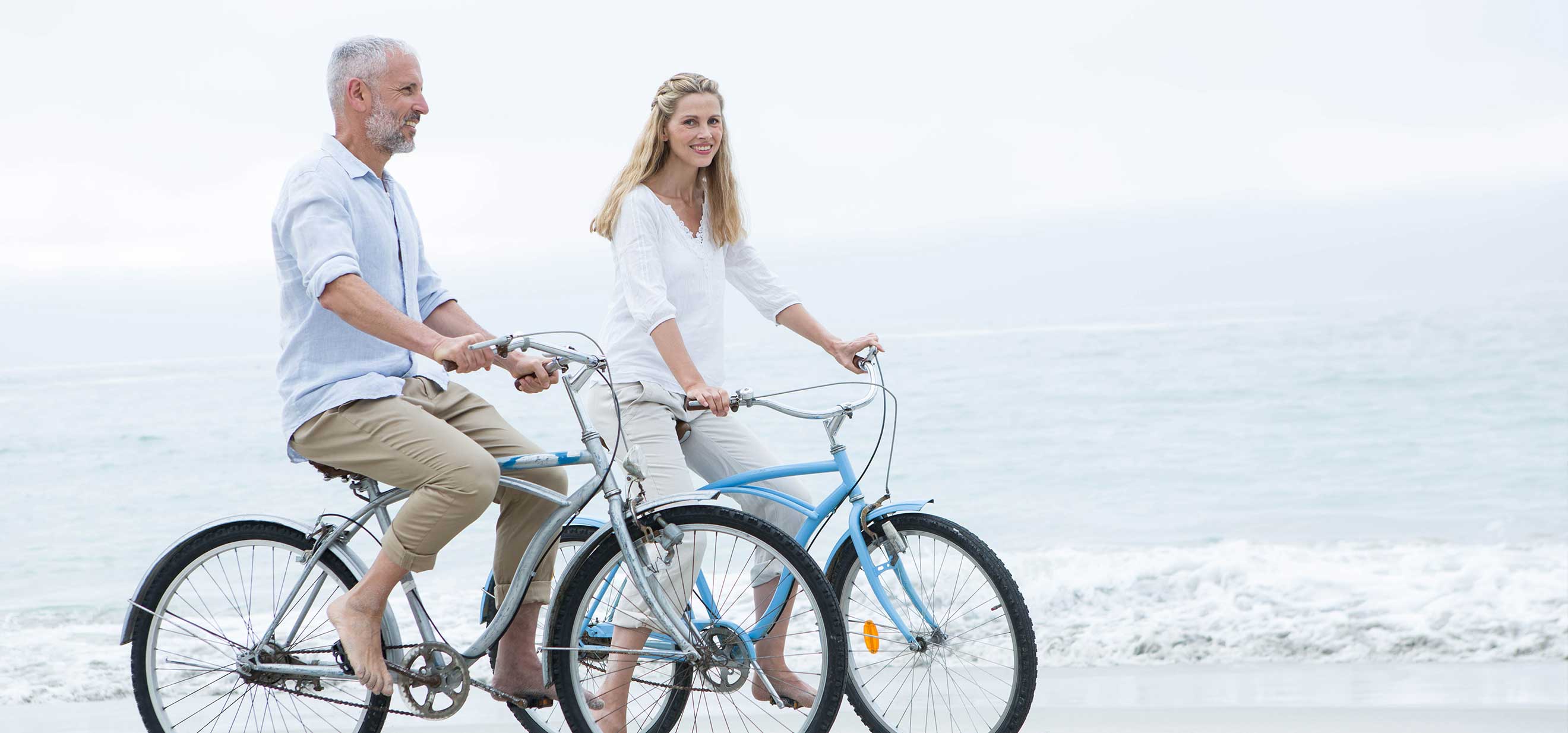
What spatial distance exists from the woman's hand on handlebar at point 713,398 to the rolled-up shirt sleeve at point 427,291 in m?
0.69

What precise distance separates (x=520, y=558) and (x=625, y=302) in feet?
2.17

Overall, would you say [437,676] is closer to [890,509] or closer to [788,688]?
[788,688]

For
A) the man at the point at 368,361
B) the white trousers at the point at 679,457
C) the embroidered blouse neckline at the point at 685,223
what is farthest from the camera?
the embroidered blouse neckline at the point at 685,223

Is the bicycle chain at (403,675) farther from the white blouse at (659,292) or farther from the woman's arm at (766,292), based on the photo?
the woman's arm at (766,292)

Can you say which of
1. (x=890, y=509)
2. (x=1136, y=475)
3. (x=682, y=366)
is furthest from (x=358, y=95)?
(x=1136, y=475)

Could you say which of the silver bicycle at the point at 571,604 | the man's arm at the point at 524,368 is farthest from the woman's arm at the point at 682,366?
the man's arm at the point at 524,368

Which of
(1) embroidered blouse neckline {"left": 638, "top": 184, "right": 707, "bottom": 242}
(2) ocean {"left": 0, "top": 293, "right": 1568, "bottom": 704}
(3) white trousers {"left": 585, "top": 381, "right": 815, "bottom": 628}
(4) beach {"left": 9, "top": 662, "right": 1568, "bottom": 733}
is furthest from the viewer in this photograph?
(2) ocean {"left": 0, "top": 293, "right": 1568, "bottom": 704}

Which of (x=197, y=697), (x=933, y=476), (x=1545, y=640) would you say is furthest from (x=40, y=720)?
(x=933, y=476)

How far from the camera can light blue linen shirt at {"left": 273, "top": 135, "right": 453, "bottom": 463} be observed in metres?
2.59

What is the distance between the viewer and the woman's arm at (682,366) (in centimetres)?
275

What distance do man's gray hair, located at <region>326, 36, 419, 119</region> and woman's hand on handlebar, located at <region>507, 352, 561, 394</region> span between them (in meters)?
0.66

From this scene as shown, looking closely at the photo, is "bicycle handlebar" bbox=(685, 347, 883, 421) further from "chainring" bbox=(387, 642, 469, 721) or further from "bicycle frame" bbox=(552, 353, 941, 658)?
"chainring" bbox=(387, 642, 469, 721)

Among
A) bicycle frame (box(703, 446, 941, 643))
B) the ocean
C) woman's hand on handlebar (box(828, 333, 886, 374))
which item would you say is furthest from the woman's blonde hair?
the ocean

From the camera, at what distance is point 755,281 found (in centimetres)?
337
